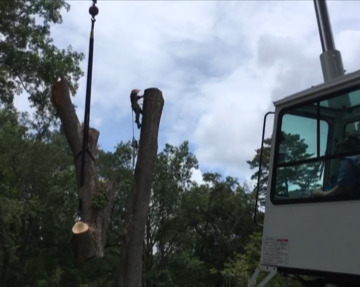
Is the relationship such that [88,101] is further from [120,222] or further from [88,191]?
[120,222]

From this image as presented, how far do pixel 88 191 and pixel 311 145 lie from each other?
3.29 m

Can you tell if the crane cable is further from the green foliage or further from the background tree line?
the background tree line

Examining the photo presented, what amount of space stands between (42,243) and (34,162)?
22.4ft

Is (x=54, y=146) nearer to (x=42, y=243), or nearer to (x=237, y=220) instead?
(x=42, y=243)

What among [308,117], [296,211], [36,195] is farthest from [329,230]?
[36,195]

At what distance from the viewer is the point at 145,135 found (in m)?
7.23

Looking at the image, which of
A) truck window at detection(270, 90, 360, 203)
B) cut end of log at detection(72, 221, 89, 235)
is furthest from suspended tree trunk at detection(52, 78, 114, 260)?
truck window at detection(270, 90, 360, 203)

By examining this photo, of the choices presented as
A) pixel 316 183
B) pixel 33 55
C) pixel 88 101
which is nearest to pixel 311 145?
pixel 316 183

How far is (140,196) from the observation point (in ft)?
23.0

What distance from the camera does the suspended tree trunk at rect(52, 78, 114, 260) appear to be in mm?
6668

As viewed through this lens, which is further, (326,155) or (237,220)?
(237,220)

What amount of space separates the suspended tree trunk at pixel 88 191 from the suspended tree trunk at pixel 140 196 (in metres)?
0.31

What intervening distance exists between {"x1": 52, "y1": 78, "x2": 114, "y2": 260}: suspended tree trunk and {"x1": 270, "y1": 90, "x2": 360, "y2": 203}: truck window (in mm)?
2614

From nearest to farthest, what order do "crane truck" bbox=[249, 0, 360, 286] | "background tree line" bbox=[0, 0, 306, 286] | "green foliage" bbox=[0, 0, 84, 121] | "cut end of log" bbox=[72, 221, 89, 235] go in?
"crane truck" bbox=[249, 0, 360, 286], "cut end of log" bbox=[72, 221, 89, 235], "green foliage" bbox=[0, 0, 84, 121], "background tree line" bbox=[0, 0, 306, 286]
